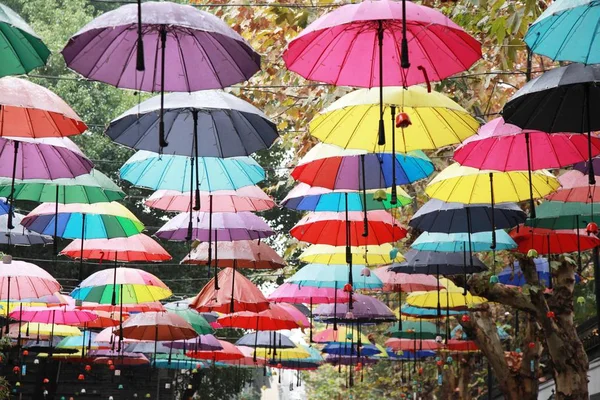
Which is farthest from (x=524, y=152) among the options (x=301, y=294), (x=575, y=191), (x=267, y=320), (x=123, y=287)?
(x=267, y=320)

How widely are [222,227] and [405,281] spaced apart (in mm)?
3139

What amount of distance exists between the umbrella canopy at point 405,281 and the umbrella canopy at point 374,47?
6298 millimetres

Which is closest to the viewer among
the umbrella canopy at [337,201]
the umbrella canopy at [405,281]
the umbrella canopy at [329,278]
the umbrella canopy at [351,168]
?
the umbrella canopy at [351,168]

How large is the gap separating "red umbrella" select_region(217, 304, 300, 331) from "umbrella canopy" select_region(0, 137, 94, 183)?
7.05 m

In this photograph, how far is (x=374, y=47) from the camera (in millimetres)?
5879


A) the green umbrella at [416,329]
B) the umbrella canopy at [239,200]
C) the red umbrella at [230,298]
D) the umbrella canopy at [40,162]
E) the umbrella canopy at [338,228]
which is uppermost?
the umbrella canopy at [40,162]

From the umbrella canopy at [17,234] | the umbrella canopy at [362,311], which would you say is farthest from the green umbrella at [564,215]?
the umbrella canopy at [17,234]

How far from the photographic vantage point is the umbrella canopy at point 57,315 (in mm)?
15273

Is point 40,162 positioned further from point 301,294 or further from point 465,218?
point 301,294

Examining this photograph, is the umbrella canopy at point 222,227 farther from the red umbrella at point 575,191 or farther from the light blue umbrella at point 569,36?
the light blue umbrella at point 569,36

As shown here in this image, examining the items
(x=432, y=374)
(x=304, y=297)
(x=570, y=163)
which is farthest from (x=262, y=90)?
(x=432, y=374)

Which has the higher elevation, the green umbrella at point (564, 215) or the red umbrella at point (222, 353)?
the green umbrella at point (564, 215)

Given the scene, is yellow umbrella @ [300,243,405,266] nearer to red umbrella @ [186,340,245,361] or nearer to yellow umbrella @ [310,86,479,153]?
yellow umbrella @ [310,86,479,153]

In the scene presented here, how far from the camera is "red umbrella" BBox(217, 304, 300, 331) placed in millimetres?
13945
